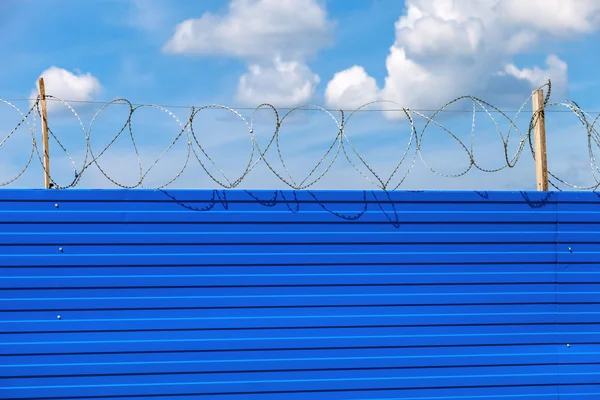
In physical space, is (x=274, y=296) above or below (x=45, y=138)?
below

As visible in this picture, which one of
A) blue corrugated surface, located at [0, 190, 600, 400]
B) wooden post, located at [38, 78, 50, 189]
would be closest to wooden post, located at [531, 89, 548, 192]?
blue corrugated surface, located at [0, 190, 600, 400]

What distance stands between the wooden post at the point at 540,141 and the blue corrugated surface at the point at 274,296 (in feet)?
0.97

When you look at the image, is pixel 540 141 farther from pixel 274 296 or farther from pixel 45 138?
pixel 45 138

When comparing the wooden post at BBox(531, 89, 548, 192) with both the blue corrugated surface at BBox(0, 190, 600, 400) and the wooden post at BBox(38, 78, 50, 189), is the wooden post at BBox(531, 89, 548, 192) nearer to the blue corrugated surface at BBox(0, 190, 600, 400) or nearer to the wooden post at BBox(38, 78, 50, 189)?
the blue corrugated surface at BBox(0, 190, 600, 400)

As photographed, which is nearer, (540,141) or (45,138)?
(45,138)

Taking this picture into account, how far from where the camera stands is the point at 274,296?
22.1 feet

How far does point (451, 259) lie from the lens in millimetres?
6973

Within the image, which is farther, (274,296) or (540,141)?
(540,141)

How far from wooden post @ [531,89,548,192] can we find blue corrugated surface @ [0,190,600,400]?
30cm

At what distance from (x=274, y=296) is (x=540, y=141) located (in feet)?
9.31

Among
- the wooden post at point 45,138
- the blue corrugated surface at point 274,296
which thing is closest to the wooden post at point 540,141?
the blue corrugated surface at point 274,296

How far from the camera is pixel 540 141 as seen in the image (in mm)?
7301

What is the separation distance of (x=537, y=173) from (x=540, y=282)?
101 centimetres

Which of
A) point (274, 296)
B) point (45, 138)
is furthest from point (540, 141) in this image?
point (45, 138)
